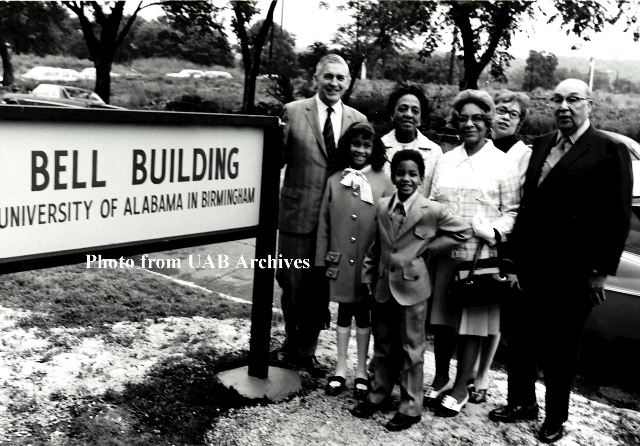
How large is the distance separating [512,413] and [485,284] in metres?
0.75

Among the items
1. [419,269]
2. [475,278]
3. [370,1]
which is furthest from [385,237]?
[370,1]

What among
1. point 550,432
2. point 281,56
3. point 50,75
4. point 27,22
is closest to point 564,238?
point 550,432

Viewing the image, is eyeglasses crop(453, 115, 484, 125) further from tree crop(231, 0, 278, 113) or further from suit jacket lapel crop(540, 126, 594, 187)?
tree crop(231, 0, 278, 113)

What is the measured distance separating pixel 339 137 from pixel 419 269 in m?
1.09

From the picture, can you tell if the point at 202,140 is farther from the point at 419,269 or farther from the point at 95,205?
the point at 419,269

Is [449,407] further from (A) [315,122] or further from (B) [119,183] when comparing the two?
(B) [119,183]

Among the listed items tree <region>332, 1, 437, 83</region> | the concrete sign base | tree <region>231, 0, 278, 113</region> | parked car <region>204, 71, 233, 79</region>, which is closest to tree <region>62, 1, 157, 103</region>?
tree <region>231, 0, 278, 113</region>

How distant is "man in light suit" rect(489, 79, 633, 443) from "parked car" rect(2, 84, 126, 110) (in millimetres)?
20047

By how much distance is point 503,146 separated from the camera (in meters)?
4.11

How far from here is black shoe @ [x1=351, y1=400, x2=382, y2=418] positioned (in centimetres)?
362

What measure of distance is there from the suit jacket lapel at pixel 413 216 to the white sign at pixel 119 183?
0.82 metres

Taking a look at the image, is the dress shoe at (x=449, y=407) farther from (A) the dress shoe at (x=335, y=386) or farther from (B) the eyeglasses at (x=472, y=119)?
(B) the eyeglasses at (x=472, y=119)

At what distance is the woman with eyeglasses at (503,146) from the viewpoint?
12.7ft

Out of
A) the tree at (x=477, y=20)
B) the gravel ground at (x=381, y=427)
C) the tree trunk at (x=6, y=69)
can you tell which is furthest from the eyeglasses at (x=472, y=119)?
the tree trunk at (x=6, y=69)
